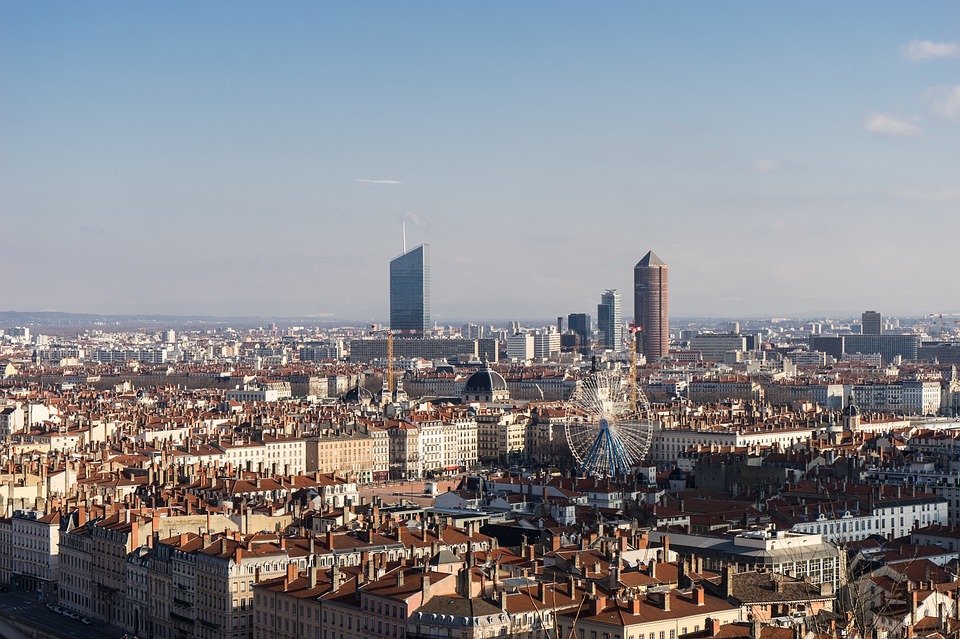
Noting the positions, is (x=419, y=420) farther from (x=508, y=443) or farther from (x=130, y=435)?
(x=130, y=435)

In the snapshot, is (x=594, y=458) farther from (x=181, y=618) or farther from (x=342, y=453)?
(x=181, y=618)

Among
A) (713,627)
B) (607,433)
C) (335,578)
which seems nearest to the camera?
(713,627)

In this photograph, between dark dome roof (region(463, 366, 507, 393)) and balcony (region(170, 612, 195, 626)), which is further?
dark dome roof (region(463, 366, 507, 393))

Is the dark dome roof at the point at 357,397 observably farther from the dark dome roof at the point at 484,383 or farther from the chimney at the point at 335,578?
the chimney at the point at 335,578

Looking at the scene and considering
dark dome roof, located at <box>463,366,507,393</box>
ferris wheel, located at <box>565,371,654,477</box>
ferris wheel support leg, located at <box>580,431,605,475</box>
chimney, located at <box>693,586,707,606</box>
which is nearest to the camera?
chimney, located at <box>693,586,707,606</box>

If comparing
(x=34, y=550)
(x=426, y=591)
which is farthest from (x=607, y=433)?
(x=426, y=591)

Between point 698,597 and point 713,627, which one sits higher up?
point 698,597

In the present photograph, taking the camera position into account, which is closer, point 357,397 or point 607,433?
point 607,433

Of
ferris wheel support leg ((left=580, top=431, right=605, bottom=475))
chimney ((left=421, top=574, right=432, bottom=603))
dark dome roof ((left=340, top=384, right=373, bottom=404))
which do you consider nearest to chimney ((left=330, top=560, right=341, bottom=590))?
chimney ((left=421, top=574, right=432, bottom=603))

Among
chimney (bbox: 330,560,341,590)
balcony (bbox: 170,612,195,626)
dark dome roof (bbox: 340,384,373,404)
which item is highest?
chimney (bbox: 330,560,341,590)

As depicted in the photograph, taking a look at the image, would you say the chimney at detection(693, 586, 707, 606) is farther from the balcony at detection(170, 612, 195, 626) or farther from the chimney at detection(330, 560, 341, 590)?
Result: the balcony at detection(170, 612, 195, 626)

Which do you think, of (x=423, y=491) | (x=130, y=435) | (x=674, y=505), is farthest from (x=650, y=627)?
(x=130, y=435)

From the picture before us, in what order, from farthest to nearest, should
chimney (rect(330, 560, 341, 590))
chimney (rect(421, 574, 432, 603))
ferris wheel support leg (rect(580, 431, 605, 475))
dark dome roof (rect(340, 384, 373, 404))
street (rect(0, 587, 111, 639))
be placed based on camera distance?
1. dark dome roof (rect(340, 384, 373, 404))
2. ferris wheel support leg (rect(580, 431, 605, 475))
3. street (rect(0, 587, 111, 639))
4. chimney (rect(330, 560, 341, 590))
5. chimney (rect(421, 574, 432, 603))
